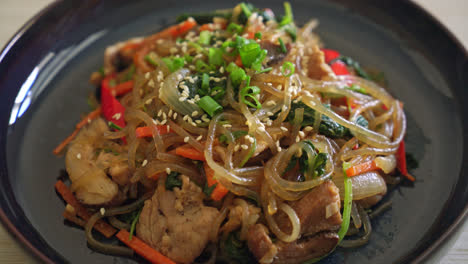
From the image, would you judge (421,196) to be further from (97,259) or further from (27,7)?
(27,7)

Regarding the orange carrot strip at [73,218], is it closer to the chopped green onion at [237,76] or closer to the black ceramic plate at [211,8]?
the black ceramic plate at [211,8]

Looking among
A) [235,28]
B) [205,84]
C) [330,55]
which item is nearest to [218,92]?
[205,84]

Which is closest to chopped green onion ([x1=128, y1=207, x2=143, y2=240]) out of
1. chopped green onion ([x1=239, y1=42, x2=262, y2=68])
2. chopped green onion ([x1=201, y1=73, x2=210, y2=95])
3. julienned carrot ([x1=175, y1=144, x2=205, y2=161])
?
julienned carrot ([x1=175, y1=144, x2=205, y2=161])

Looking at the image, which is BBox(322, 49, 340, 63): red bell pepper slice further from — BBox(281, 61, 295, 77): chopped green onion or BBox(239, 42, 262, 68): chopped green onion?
BBox(239, 42, 262, 68): chopped green onion

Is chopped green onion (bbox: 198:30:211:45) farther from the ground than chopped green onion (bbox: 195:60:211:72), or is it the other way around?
chopped green onion (bbox: 198:30:211:45)

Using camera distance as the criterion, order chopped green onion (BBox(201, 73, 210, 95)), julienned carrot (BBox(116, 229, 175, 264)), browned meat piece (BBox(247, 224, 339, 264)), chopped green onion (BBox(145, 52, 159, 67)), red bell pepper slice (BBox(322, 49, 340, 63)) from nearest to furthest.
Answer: browned meat piece (BBox(247, 224, 339, 264))
julienned carrot (BBox(116, 229, 175, 264))
chopped green onion (BBox(201, 73, 210, 95))
chopped green onion (BBox(145, 52, 159, 67))
red bell pepper slice (BBox(322, 49, 340, 63))

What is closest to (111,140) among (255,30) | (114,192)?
(114,192)
